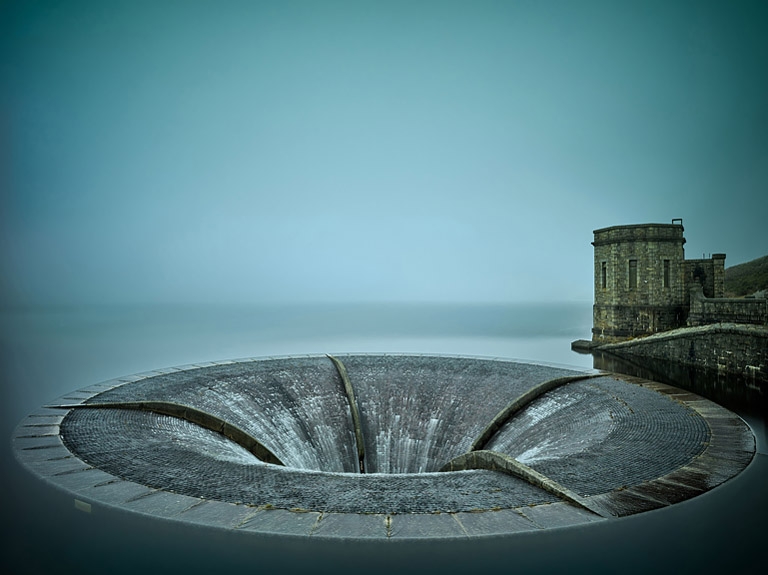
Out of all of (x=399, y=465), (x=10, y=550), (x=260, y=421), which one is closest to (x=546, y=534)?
(x=10, y=550)

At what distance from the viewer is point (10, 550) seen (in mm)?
4531

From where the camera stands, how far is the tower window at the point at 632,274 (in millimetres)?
26391

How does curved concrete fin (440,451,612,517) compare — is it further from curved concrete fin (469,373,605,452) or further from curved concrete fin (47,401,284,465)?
curved concrete fin (47,401,284,465)

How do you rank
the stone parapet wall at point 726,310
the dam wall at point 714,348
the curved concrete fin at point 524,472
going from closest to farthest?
the curved concrete fin at point 524,472
the dam wall at point 714,348
the stone parapet wall at point 726,310

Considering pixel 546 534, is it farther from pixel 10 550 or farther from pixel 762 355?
pixel 762 355

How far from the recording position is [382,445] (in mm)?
11625

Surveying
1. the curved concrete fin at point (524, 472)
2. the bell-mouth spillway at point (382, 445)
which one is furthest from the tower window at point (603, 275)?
the curved concrete fin at point (524, 472)

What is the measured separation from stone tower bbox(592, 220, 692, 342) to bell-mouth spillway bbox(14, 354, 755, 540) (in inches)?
634

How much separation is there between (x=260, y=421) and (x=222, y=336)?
122 feet

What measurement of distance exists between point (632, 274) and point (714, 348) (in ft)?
25.7

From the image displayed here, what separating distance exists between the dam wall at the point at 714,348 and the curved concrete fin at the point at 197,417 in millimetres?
18305

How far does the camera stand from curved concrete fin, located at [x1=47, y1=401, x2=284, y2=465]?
934 centimetres

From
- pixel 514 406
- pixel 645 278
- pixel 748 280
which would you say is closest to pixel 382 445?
pixel 514 406

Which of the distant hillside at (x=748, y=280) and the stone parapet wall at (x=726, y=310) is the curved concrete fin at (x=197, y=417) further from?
the distant hillside at (x=748, y=280)
